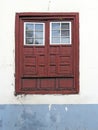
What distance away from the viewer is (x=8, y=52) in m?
11.1

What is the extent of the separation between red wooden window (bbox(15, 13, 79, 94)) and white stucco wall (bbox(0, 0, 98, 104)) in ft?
0.49

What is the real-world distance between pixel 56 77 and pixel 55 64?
1.00ft

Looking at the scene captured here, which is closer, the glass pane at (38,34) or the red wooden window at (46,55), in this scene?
the red wooden window at (46,55)

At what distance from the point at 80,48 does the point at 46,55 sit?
81cm

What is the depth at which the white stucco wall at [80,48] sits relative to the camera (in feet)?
36.3

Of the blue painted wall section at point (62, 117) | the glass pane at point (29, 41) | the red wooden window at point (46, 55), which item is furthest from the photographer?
the glass pane at point (29, 41)

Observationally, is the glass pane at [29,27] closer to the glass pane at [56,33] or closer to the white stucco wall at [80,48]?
the white stucco wall at [80,48]

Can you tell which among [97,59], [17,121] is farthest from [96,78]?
[17,121]

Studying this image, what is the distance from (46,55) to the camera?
11.2 metres

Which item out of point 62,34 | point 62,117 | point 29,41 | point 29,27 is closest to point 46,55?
point 29,41

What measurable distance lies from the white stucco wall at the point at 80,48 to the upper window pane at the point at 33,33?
13.2 inches

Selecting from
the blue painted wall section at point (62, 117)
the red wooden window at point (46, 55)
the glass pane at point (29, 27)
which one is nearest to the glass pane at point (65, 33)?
the red wooden window at point (46, 55)

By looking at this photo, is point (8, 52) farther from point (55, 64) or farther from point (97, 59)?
point (97, 59)

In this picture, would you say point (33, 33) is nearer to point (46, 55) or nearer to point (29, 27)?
point (29, 27)
